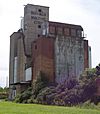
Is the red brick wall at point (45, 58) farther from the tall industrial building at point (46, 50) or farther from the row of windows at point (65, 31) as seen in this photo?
the row of windows at point (65, 31)

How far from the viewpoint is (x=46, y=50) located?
54906mm

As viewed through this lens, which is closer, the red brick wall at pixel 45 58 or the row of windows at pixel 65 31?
the red brick wall at pixel 45 58

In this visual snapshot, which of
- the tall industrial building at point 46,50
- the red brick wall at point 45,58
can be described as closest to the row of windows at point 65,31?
the tall industrial building at point 46,50

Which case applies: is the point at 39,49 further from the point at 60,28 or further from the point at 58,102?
the point at 58,102

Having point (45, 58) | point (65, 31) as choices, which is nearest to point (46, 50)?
point (45, 58)

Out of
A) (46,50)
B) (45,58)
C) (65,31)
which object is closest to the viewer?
(45,58)

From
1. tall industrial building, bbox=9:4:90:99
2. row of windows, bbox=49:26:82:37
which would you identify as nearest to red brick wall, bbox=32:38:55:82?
tall industrial building, bbox=9:4:90:99

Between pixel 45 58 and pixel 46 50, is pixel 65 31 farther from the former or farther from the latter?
pixel 45 58

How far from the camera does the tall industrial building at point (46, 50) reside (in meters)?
54.9

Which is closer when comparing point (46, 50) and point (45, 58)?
point (45, 58)

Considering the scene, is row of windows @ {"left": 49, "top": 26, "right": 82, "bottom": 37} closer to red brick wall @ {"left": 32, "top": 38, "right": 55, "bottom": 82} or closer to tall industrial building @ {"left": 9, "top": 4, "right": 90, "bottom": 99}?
tall industrial building @ {"left": 9, "top": 4, "right": 90, "bottom": 99}

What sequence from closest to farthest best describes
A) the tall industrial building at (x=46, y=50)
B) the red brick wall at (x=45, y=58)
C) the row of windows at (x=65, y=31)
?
1. the red brick wall at (x=45, y=58)
2. the tall industrial building at (x=46, y=50)
3. the row of windows at (x=65, y=31)

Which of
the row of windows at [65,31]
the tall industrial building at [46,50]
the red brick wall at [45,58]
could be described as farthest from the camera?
the row of windows at [65,31]

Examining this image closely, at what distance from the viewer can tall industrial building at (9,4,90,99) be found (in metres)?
54.9
